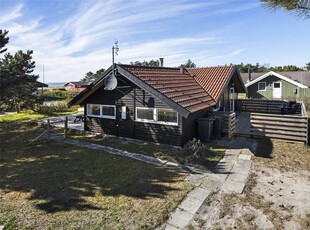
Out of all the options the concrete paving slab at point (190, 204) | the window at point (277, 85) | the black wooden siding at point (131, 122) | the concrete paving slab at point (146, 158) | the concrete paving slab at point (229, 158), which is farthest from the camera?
the window at point (277, 85)

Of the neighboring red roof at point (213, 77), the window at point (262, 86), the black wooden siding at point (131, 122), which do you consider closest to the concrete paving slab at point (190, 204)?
the black wooden siding at point (131, 122)

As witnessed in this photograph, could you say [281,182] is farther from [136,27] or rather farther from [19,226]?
[136,27]

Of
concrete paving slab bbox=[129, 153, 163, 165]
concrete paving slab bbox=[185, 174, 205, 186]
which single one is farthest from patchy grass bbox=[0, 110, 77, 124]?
concrete paving slab bbox=[185, 174, 205, 186]

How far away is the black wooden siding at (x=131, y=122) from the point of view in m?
Result: 10.2

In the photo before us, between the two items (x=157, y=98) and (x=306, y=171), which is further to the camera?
(x=157, y=98)

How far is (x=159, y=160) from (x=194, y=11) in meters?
8.25

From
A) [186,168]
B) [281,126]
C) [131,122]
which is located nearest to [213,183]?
[186,168]

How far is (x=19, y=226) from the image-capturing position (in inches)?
184

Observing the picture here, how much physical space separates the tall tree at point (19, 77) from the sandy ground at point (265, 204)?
14.0 meters

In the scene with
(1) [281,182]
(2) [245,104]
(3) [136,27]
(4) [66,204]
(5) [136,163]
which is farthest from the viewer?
(2) [245,104]

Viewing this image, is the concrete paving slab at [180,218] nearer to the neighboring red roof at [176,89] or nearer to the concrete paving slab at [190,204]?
the concrete paving slab at [190,204]

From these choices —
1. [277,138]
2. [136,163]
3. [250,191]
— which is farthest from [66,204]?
[277,138]

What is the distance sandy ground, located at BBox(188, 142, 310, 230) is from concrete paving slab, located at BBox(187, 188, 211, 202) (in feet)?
0.54

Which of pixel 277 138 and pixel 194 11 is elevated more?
pixel 194 11
